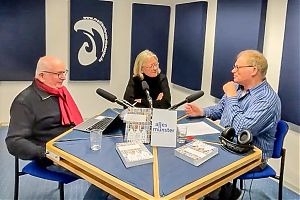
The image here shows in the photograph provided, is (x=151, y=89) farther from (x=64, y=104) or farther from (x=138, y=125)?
(x=138, y=125)

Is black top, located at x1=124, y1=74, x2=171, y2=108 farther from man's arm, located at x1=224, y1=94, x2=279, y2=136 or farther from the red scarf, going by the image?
man's arm, located at x1=224, y1=94, x2=279, y2=136

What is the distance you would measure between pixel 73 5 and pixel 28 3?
593 millimetres

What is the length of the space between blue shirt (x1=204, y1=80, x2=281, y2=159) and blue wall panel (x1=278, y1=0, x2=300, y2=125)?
752mm

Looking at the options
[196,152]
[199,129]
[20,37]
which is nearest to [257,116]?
Answer: [199,129]

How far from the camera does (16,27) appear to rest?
450 centimetres

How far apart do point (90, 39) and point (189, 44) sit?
144 cm

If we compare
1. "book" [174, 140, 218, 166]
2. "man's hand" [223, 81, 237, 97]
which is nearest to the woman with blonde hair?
"man's hand" [223, 81, 237, 97]

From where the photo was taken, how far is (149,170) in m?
1.69

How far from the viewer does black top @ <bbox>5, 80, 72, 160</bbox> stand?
216 cm

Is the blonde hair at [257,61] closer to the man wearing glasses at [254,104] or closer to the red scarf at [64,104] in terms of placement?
the man wearing glasses at [254,104]

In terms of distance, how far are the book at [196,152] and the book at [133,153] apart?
0.60ft

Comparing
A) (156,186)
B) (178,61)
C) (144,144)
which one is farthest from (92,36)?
(156,186)

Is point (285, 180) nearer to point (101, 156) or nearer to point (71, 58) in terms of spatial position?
point (101, 156)

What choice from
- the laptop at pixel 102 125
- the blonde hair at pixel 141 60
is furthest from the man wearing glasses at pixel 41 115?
the blonde hair at pixel 141 60
